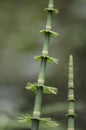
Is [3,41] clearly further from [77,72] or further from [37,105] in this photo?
[37,105]

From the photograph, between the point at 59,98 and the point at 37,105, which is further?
the point at 59,98

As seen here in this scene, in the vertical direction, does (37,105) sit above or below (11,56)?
below

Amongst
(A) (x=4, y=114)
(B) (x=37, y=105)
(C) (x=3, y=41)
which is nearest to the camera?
(B) (x=37, y=105)

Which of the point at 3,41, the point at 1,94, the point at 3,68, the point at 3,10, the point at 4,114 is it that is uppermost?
the point at 3,10

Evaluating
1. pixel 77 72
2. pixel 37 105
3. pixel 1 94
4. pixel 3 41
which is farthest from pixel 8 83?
pixel 37 105

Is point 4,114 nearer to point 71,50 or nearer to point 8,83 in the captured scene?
point 8,83

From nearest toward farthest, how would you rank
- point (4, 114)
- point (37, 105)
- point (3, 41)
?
1. point (37, 105)
2. point (4, 114)
3. point (3, 41)
